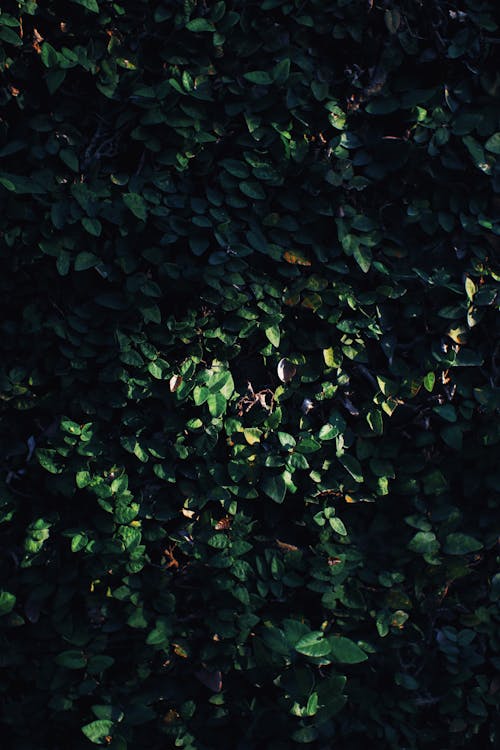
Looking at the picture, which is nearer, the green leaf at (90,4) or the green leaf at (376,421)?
the green leaf at (90,4)

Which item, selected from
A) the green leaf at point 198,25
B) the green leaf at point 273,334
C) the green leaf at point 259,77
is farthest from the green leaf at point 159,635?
the green leaf at point 198,25

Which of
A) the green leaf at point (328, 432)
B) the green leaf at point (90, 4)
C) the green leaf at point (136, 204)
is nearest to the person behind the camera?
the green leaf at point (90, 4)

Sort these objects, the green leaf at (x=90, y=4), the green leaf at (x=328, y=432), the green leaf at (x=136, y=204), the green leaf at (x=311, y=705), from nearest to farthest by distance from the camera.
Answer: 1. the green leaf at (x=90, y=4)
2. the green leaf at (x=136, y=204)
3. the green leaf at (x=311, y=705)
4. the green leaf at (x=328, y=432)

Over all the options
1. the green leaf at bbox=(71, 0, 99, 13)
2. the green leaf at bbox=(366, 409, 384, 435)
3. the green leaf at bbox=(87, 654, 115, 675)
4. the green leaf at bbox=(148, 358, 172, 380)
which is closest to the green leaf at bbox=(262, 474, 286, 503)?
the green leaf at bbox=(366, 409, 384, 435)

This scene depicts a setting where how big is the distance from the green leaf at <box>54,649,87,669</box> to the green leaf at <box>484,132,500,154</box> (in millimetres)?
1892

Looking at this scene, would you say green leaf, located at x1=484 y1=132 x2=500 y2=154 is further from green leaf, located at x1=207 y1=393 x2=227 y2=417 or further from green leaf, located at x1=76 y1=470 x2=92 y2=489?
green leaf, located at x1=76 y1=470 x2=92 y2=489

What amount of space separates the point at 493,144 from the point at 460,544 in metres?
1.21

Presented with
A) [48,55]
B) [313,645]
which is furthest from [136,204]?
[313,645]

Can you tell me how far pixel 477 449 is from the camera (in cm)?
247

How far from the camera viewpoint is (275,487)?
230cm

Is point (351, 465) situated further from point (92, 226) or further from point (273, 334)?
point (92, 226)

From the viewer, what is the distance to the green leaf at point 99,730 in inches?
86.9

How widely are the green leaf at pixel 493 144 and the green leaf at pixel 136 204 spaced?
1.02 metres

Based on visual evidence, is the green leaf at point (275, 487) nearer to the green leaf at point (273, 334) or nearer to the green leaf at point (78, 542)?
the green leaf at point (273, 334)
